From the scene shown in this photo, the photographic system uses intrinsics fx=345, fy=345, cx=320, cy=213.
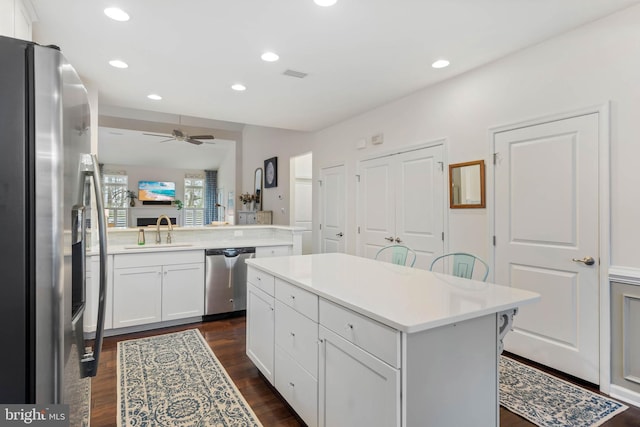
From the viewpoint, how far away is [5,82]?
34.6 inches

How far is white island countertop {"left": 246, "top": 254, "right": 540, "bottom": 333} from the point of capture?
1.36 meters

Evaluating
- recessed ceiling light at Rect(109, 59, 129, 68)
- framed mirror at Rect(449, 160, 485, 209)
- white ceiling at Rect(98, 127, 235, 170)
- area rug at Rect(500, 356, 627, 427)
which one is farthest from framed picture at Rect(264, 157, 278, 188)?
area rug at Rect(500, 356, 627, 427)

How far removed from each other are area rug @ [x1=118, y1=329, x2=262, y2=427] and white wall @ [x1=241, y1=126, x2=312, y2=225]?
150 inches

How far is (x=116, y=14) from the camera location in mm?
2328

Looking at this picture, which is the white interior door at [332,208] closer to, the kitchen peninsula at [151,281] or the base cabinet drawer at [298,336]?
the kitchen peninsula at [151,281]

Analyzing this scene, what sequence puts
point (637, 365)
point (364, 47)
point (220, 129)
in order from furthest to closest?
point (220, 129) → point (364, 47) → point (637, 365)

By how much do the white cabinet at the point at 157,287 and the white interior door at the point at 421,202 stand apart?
2.39m

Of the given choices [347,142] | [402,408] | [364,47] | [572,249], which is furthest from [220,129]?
[402,408]

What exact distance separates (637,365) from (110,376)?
3.67 m

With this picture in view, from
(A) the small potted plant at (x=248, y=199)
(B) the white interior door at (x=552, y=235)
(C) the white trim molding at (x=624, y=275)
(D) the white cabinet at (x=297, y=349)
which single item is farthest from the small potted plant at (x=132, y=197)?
(C) the white trim molding at (x=624, y=275)

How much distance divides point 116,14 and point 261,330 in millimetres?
2392

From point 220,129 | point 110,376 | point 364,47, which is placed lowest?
point 110,376

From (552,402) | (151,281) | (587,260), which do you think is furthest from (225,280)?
(587,260)

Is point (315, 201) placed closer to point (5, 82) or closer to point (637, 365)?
point (637, 365)
